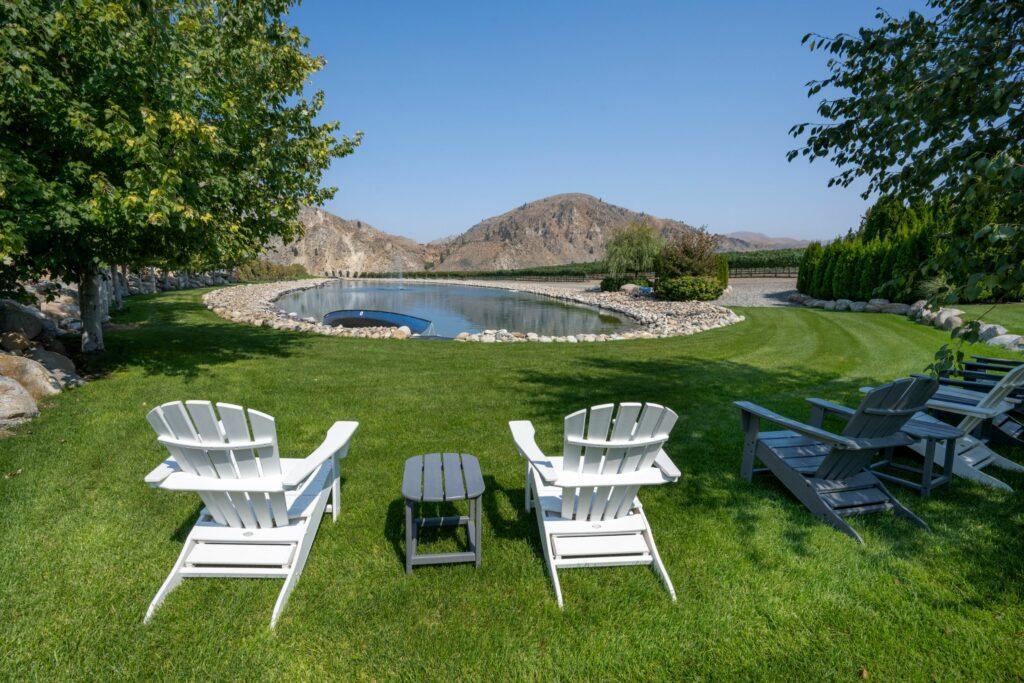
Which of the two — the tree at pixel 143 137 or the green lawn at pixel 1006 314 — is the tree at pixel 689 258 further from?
the tree at pixel 143 137

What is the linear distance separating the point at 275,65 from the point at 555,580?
9747 mm

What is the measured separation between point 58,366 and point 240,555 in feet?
22.0

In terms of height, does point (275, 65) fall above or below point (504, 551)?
above

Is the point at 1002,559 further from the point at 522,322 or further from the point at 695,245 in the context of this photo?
the point at 695,245

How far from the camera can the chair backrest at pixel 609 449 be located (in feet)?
8.82

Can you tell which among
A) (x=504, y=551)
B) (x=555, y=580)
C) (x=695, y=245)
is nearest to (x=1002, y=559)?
(x=555, y=580)

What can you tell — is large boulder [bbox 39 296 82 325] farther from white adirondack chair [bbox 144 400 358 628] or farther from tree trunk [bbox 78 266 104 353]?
white adirondack chair [bbox 144 400 358 628]

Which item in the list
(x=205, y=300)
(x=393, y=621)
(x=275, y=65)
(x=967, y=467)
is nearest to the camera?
(x=393, y=621)

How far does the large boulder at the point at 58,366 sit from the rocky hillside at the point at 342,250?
92551 millimetres

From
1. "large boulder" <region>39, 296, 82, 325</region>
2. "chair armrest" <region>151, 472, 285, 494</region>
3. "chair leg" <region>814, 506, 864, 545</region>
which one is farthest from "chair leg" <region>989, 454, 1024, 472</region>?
"large boulder" <region>39, 296, 82, 325</region>

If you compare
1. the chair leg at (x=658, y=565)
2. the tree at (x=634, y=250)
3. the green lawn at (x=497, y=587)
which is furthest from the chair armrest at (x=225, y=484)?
the tree at (x=634, y=250)

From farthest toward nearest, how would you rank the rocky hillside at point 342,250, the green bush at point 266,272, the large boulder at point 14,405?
the rocky hillside at point 342,250
the green bush at point 266,272
the large boulder at point 14,405

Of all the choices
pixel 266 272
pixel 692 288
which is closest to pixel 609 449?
pixel 692 288

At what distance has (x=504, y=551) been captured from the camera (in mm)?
3121
